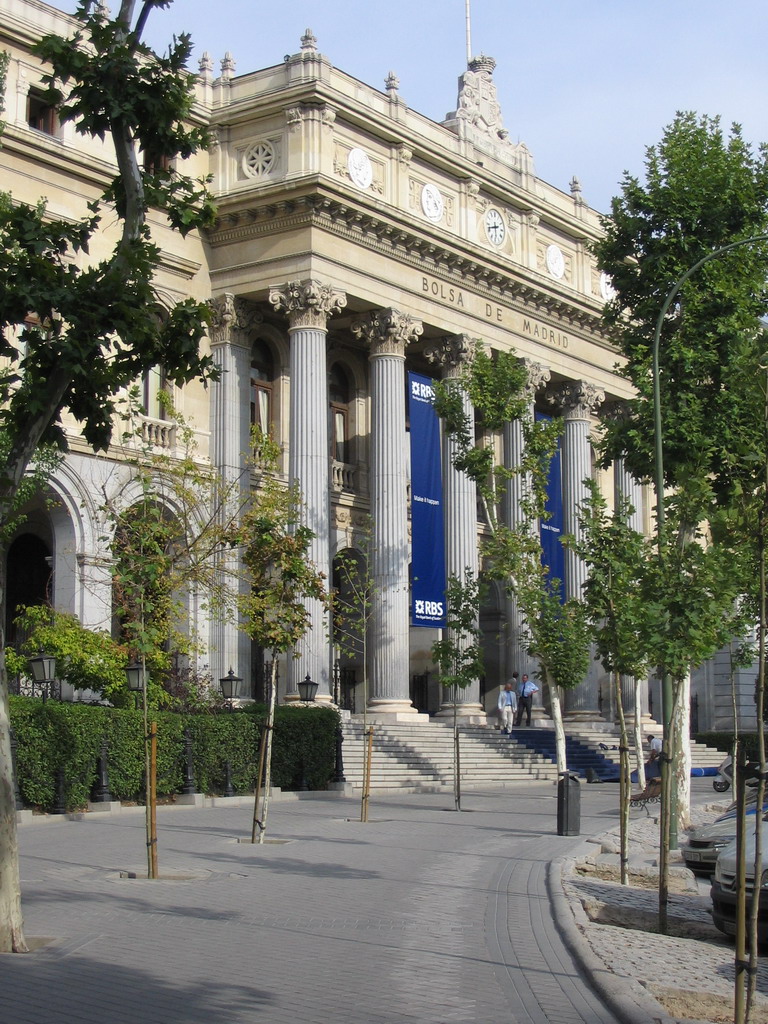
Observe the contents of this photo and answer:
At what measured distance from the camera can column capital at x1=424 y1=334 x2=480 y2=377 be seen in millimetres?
43188

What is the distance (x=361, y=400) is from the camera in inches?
1805

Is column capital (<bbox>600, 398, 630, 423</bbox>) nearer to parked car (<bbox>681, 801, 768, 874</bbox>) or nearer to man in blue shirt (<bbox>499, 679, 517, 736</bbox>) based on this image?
man in blue shirt (<bbox>499, 679, 517, 736</bbox>)

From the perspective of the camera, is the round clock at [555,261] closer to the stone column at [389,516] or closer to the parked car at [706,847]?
the stone column at [389,516]

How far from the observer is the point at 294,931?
1291cm

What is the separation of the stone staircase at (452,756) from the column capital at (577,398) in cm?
1108

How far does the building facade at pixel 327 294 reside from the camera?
3584cm

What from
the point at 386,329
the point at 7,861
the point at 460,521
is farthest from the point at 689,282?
the point at 7,861

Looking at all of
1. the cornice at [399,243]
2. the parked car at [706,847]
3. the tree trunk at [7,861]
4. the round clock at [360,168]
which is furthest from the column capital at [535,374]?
the tree trunk at [7,861]

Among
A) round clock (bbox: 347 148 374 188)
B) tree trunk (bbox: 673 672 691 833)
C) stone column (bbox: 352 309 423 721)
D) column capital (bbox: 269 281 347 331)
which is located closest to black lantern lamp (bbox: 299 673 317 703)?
stone column (bbox: 352 309 423 721)

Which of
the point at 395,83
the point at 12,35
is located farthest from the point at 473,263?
the point at 12,35

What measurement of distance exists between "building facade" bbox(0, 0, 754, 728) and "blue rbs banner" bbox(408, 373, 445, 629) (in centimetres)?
45

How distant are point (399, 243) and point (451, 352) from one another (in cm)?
397

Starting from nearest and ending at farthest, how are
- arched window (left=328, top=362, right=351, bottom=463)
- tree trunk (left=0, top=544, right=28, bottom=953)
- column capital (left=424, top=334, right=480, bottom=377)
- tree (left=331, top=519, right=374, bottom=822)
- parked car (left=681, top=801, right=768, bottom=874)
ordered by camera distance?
tree trunk (left=0, top=544, right=28, bottom=953)
parked car (left=681, top=801, right=768, bottom=874)
tree (left=331, top=519, right=374, bottom=822)
column capital (left=424, top=334, right=480, bottom=377)
arched window (left=328, top=362, right=351, bottom=463)

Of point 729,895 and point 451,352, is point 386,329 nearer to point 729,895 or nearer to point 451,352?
point 451,352
